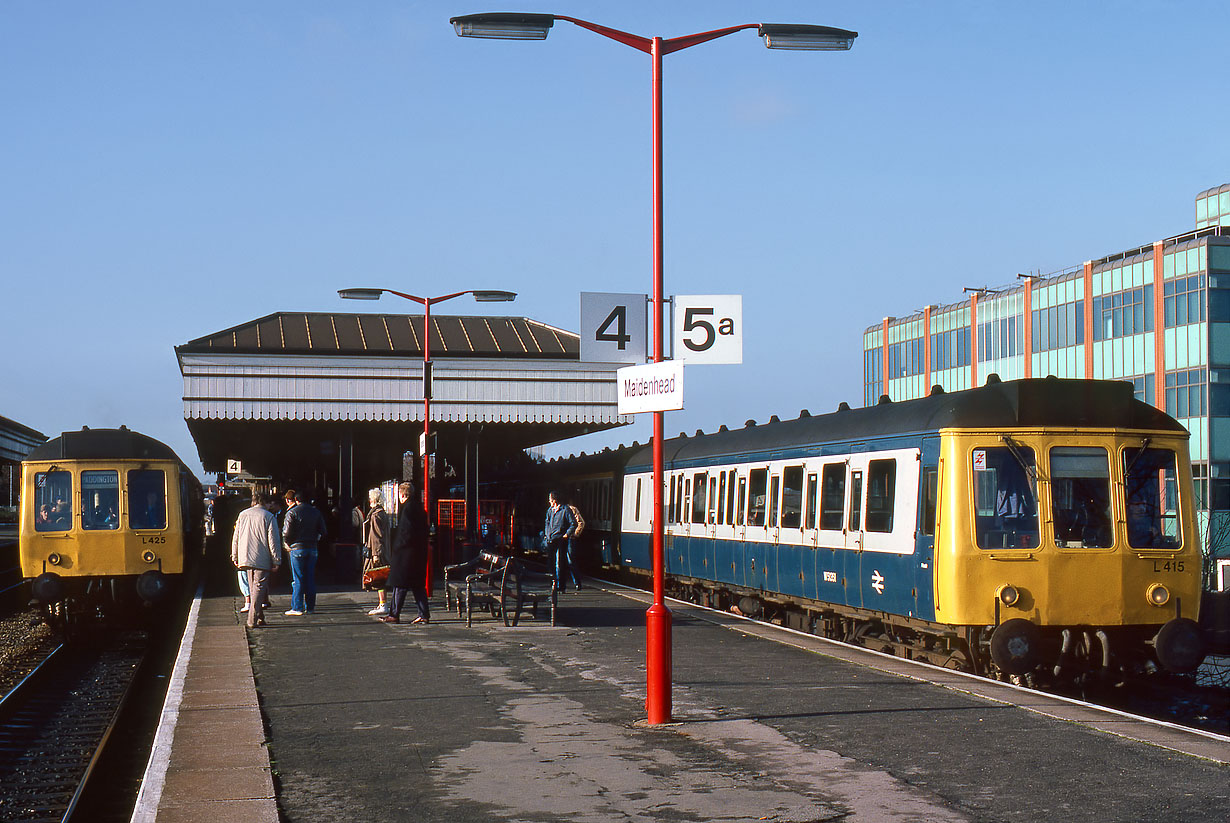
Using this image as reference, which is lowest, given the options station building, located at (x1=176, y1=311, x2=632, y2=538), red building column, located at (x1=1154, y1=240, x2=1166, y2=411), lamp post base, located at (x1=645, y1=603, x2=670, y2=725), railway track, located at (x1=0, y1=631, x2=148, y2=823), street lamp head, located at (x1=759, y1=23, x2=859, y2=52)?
railway track, located at (x1=0, y1=631, x2=148, y2=823)

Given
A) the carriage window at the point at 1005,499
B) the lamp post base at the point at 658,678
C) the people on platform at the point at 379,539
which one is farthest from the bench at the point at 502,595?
the lamp post base at the point at 658,678

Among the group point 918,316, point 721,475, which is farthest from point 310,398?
point 918,316

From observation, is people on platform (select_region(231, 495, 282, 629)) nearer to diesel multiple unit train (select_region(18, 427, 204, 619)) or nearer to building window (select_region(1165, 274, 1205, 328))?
diesel multiple unit train (select_region(18, 427, 204, 619))

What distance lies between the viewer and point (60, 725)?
559 inches

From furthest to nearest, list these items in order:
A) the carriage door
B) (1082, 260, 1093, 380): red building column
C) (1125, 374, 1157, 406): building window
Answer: (1082, 260, 1093, 380): red building column
(1125, 374, 1157, 406): building window
the carriage door

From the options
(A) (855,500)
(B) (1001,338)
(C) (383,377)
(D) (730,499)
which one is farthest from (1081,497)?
(B) (1001,338)

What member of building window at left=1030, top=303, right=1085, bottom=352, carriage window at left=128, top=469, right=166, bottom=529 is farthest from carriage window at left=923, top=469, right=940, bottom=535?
building window at left=1030, top=303, right=1085, bottom=352

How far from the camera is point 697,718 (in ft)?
34.2

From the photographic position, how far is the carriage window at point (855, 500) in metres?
16.6

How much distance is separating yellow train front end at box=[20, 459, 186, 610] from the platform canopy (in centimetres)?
1071

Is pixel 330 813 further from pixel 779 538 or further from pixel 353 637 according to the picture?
pixel 779 538

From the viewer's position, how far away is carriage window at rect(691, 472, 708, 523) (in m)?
23.7

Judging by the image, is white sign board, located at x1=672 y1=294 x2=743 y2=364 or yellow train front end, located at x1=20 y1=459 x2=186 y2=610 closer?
white sign board, located at x1=672 y1=294 x2=743 y2=364

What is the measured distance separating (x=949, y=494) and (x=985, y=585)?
3.04 ft
